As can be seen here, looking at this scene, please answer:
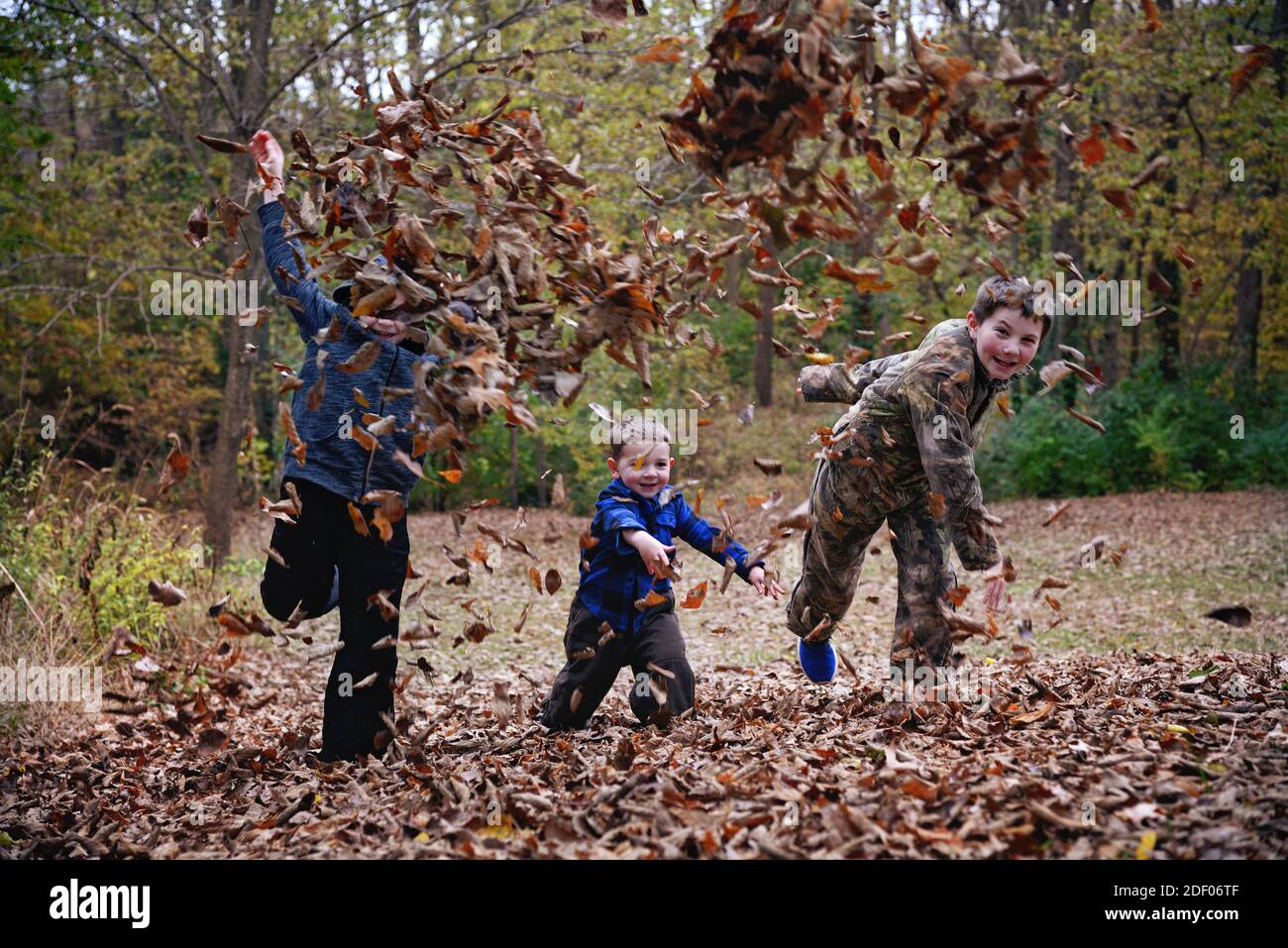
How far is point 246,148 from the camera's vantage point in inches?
157

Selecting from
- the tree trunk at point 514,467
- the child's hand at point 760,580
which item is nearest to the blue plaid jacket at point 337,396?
the child's hand at point 760,580

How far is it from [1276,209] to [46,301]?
1645 cm

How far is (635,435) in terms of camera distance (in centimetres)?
437

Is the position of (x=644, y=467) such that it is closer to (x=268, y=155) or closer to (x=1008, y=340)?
(x=1008, y=340)

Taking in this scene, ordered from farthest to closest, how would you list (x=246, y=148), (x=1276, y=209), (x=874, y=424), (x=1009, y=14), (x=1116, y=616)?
(x=1009, y=14)
(x=1276, y=209)
(x=1116, y=616)
(x=874, y=424)
(x=246, y=148)

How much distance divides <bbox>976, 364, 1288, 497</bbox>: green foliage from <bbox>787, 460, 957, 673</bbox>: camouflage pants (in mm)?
A: 12640

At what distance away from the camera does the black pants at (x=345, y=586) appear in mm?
4000
